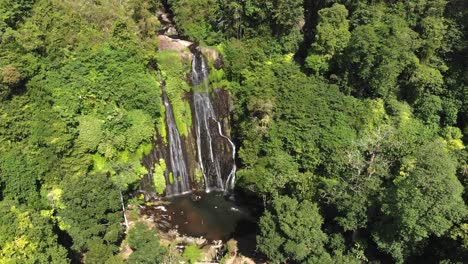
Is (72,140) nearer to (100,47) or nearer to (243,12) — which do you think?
(100,47)

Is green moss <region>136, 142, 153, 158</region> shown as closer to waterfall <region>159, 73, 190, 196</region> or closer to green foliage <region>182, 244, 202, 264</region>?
waterfall <region>159, 73, 190, 196</region>

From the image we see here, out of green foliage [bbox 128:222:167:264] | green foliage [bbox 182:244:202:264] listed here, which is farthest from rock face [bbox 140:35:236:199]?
green foliage [bbox 128:222:167:264]

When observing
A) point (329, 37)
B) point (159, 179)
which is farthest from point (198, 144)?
point (329, 37)

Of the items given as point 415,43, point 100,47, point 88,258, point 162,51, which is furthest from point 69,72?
point 415,43

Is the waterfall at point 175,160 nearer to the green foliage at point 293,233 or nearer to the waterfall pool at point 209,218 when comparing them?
the waterfall pool at point 209,218

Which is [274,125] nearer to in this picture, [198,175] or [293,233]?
[198,175]

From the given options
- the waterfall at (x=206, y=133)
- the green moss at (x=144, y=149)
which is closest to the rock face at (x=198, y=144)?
the waterfall at (x=206, y=133)

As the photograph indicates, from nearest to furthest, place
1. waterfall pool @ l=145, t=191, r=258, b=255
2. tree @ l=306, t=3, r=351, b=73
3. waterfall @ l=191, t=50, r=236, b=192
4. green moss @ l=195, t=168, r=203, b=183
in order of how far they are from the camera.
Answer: waterfall pool @ l=145, t=191, r=258, b=255 < tree @ l=306, t=3, r=351, b=73 < green moss @ l=195, t=168, r=203, b=183 < waterfall @ l=191, t=50, r=236, b=192
